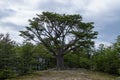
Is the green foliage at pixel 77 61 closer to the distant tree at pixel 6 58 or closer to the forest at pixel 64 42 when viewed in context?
the forest at pixel 64 42

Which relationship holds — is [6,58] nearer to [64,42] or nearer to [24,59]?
[24,59]

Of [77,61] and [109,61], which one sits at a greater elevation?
[77,61]

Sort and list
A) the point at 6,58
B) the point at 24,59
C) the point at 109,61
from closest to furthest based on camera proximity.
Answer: the point at 6,58 < the point at 24,59 < the point at 109,61

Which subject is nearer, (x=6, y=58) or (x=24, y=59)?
(x=6, y=58)

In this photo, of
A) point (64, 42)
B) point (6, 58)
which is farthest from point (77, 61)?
point (6, 58)

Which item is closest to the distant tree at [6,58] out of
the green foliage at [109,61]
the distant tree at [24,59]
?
the distant tree at [24,59]

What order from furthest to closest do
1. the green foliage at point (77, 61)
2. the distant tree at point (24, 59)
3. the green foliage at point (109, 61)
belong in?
the green foliage at point (77, 61), the green foliage at point (109, 61), the distant tree at point (24, 59)

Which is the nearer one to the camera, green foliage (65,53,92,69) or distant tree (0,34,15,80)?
distant tree (0,34,15,80)

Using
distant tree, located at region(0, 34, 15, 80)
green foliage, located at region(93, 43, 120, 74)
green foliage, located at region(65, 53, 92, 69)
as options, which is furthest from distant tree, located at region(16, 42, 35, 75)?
green foliage, located at region(65, 53, 92, 69)

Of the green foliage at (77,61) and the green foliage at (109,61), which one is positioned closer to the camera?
the green foliage at (109,61)

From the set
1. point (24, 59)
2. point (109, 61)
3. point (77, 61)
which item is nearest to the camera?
point (24, 59)

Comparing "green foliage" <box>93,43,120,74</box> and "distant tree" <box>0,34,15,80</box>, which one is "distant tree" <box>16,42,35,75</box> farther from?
"green foliage" <box>93,43,120,74</box>

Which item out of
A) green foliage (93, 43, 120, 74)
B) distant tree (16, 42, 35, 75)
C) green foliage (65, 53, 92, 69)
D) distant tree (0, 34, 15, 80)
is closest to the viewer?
distant tree (0, 34, 15, 80)

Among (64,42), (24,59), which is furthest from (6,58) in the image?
(64,42)
